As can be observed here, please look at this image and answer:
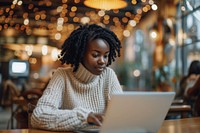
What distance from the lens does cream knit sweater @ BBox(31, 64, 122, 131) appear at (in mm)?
1526

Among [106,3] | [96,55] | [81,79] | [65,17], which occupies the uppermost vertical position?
[65,17]

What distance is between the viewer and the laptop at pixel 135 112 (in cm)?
121

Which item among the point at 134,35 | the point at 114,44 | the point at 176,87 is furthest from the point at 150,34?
the point at 114,44

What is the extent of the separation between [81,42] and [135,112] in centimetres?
56

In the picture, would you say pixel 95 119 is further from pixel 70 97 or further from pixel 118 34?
pixel 118 34

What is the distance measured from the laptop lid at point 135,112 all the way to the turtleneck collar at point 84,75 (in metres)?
0.45

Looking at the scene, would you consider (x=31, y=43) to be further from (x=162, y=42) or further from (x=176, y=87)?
(x=176, y=87)

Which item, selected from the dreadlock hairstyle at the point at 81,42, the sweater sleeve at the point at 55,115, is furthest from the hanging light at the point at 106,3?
the sweater sleeve at the point at 55,115

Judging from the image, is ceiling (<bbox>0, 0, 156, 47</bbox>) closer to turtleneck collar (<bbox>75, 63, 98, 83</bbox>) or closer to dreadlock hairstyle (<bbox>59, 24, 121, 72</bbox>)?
dreadlock hairstyle (<bbox>59, 24, 121, 72</bbox>)

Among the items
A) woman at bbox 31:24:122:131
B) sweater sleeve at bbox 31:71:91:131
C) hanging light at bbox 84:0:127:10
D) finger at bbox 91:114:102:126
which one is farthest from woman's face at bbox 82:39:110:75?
hanging light at bbox 84:0:127:10

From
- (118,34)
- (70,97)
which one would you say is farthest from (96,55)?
(118,34)

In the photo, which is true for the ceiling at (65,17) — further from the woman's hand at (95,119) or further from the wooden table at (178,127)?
the woman's hand at (95,119)

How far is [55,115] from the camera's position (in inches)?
60.5

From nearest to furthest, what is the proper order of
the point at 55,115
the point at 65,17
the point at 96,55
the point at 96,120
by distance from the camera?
the point at 96,120 → the point at 55,115 → the point at 96,55 → the point at 65,17
